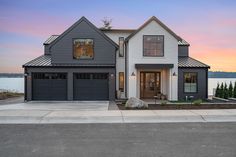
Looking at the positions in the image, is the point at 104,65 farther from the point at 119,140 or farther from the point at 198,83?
the point at 119,140

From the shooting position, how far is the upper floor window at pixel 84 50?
2345 centimetres

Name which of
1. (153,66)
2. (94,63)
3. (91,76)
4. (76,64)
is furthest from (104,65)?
(153,66)

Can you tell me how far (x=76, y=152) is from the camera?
740 cm

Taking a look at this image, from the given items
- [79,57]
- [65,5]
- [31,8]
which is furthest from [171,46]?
[31,8]

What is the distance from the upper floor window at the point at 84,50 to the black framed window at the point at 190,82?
8.71 m

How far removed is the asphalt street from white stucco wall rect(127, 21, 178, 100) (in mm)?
11570

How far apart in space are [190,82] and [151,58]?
4463 mm

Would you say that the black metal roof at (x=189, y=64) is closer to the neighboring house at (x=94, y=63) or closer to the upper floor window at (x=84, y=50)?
the neighboring house at (x=94, y=63)

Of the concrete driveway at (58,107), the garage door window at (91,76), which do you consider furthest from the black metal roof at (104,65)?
the concrete driveway at (58,107)

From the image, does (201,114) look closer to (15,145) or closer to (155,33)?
(15,145)

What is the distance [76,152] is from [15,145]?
2.08 m

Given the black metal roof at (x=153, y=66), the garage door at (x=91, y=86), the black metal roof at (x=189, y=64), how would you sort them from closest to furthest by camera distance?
the black metal roof at (x=153, y=66)
the garage door at (x=91, y=86)
the black metal roof at (x=189, y=64)

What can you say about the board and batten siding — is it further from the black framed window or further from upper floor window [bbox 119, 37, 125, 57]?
the black framed window

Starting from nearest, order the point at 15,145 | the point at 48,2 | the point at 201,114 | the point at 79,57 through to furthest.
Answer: the point at 15,145, the point at 201,114, the point at 48,2, the point at 79,57
